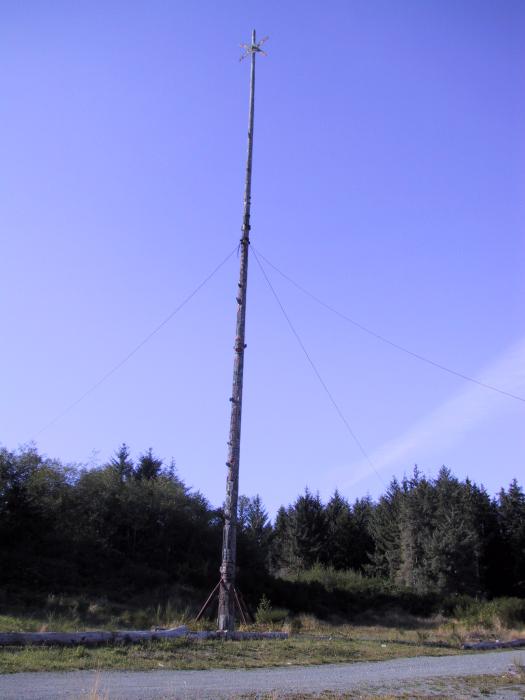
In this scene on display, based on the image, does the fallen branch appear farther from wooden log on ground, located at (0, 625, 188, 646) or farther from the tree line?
the tree line

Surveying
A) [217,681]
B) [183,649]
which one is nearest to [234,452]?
[183,649]

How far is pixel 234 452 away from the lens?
17.7 meters

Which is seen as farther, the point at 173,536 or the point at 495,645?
the point at 173,536

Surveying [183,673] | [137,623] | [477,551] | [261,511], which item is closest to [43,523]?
[137,623]

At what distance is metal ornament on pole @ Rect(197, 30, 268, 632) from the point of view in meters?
16.2

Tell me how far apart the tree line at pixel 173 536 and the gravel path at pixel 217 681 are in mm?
19132

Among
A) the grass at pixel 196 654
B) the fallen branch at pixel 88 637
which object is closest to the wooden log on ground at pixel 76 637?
the fallen branch at pixel 88 637

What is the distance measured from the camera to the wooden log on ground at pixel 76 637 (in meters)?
11.1

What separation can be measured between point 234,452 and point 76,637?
23.2ft

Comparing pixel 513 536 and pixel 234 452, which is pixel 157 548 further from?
pixel 513 536

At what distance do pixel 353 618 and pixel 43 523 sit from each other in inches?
664

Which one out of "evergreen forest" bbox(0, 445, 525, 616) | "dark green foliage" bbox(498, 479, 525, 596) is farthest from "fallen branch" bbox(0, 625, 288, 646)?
"dark green foliage" bbox(498, 479, 525, 596)

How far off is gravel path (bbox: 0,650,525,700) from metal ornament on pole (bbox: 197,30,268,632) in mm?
5210

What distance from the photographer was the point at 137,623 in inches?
661
